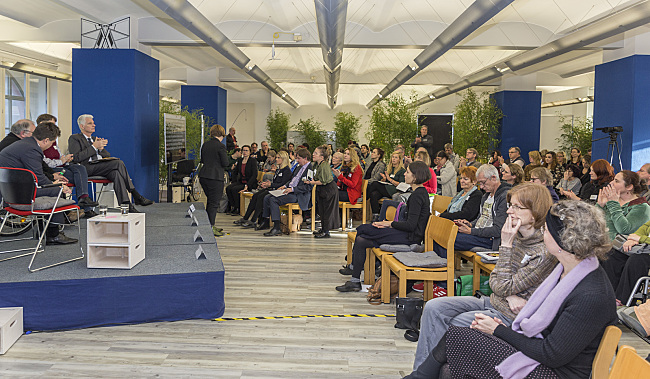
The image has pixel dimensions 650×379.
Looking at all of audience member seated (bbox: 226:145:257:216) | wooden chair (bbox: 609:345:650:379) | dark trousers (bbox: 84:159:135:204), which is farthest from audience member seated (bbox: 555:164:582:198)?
wooden chair (bbox: 609:345:650:379)

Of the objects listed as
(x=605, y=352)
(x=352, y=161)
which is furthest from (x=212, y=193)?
(x=605, y=352)

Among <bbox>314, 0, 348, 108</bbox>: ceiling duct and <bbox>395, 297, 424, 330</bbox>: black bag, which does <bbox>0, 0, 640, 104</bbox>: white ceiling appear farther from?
<bbox>395, 297, 424, 330</bbox>: black bag

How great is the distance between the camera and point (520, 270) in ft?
10.3

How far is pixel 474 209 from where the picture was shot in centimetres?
598

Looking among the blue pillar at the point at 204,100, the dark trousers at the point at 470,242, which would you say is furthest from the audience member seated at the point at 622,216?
the blue pillar at the point at 204,100

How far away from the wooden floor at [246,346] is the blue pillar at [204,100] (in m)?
13.0

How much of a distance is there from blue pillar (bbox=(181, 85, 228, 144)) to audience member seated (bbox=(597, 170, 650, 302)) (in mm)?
13863

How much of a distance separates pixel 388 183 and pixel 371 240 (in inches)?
190

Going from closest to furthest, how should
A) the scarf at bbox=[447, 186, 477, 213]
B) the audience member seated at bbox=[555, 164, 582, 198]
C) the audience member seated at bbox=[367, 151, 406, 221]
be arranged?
the scarf at bbox=[447, 186, 477, 213] < the audience member seated at bbox=[555, 164, 582, 198] < the audience member seated at bbox=[367, 151, 406, 221]

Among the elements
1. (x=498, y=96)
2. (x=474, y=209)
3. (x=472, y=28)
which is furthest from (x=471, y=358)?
(x=498, y=96)

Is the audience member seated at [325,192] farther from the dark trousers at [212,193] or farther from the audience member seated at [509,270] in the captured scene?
the audience member seated at [509,270]

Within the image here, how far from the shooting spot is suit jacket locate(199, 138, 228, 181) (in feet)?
28.9

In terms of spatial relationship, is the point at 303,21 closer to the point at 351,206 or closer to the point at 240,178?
the point at 240,178

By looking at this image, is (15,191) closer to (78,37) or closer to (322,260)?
(322,260)
